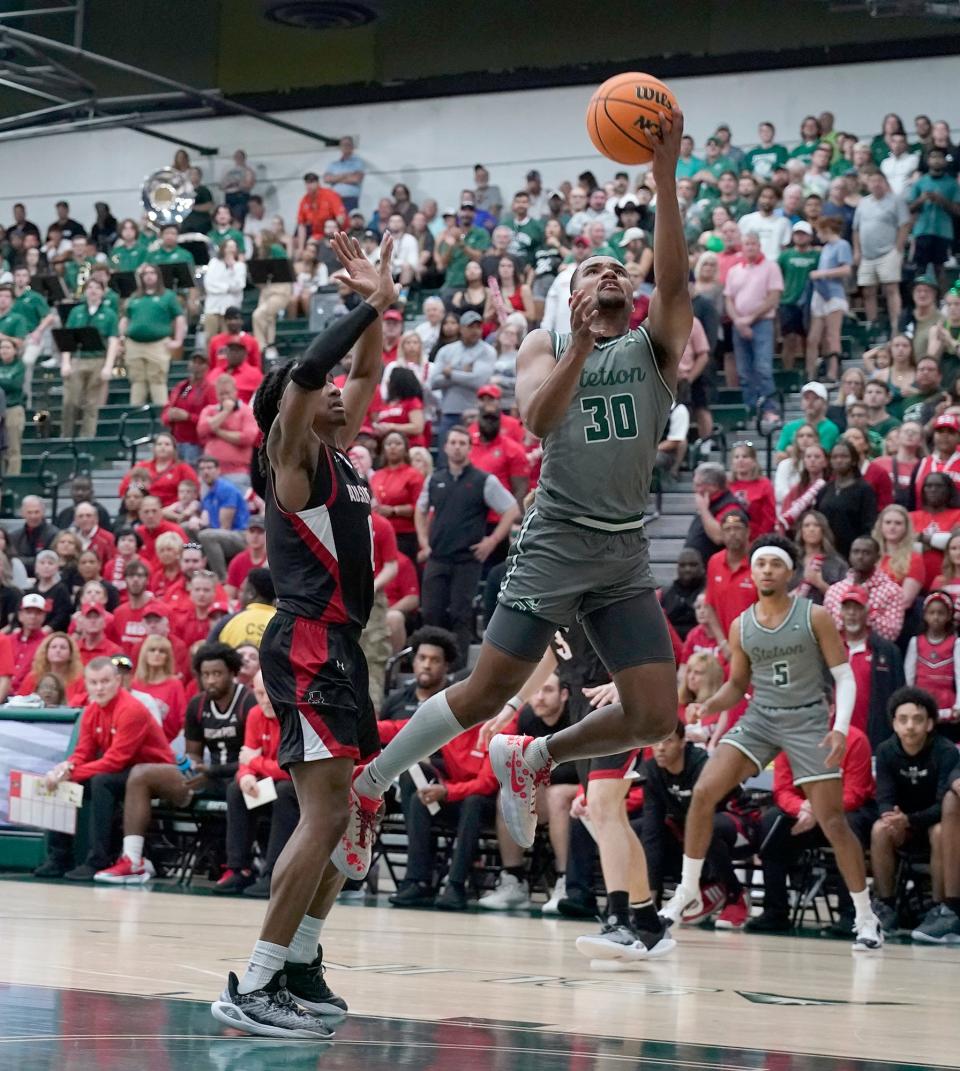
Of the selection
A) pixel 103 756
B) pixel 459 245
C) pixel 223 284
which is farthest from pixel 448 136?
pixel 103 756

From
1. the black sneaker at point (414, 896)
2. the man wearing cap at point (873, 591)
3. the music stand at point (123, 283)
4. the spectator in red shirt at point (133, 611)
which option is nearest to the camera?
the black sneaker at point (414, 896)

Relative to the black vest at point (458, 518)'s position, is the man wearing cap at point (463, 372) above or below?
above

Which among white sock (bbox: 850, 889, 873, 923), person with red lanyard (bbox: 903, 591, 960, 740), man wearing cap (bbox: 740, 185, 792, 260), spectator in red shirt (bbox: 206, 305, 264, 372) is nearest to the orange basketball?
white sock (bbox: 850, 889, 873, 923)

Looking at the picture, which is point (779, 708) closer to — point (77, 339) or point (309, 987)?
point (309, 987)

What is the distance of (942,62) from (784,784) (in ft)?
51.0

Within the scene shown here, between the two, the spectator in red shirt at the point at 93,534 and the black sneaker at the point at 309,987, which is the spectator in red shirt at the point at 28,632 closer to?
the spectator in red shirt at the point at 93,534

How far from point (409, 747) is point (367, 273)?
1711 mm

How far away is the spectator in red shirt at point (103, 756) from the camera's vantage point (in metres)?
12.6

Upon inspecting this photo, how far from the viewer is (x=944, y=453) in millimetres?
13141

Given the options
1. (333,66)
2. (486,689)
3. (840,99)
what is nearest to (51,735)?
(486,689)

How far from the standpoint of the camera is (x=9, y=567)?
16.8 m

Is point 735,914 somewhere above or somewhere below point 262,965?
below

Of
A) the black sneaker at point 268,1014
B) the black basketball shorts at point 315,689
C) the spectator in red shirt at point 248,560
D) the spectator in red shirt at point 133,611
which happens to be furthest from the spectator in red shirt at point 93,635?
the black sneaker at point 268,1014

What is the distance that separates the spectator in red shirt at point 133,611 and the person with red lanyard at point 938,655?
6.44 meters
